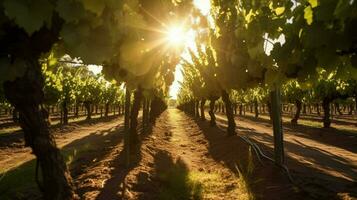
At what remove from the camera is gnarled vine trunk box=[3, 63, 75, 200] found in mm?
4629

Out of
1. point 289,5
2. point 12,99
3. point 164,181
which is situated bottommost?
point 164,181

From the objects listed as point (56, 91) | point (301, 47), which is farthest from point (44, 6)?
point (56, 91)

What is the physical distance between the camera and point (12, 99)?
4664mm

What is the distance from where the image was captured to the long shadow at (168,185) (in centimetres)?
876

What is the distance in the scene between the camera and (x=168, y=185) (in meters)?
10.1

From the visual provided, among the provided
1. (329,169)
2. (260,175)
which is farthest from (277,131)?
(329,169)

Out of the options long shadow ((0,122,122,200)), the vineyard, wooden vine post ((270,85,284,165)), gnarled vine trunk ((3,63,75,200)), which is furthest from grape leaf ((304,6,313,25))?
wooden vine post ((270,85,284,165))

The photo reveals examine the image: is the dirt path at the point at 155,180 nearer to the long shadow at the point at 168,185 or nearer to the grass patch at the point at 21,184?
the long shadow at the point at 168,185

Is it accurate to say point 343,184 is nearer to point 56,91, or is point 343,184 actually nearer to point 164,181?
point 164,181

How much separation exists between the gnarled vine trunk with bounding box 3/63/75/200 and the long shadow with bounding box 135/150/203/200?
346cm

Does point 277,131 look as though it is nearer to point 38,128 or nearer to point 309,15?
point 38,128

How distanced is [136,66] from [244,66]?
31.2ft

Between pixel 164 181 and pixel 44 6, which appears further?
pixel 164 181

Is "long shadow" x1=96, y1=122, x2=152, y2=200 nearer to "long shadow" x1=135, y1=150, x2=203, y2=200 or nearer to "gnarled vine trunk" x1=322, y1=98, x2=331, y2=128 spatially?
"long shadow" x1=135, y1=150, x2=203, y2=200
